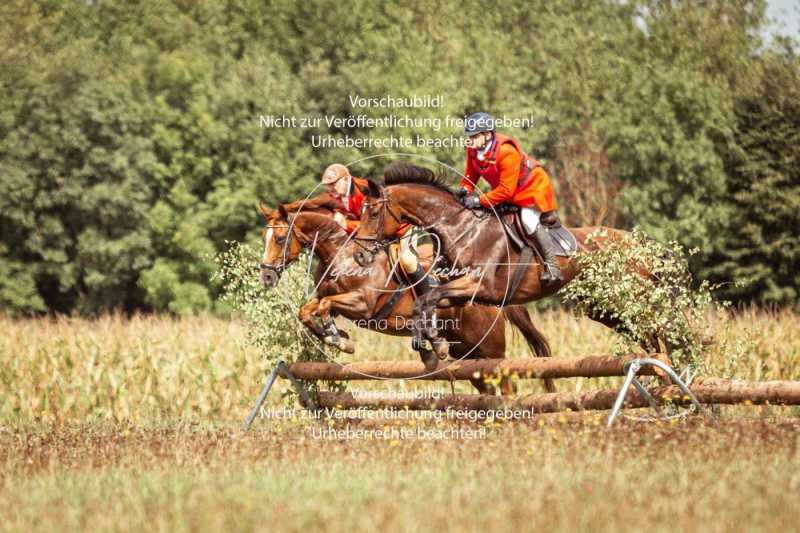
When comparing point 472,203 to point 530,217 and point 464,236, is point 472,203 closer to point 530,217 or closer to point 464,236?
point 464,236

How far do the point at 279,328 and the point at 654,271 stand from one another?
4.22m

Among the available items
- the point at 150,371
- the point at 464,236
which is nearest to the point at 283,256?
the point at 464,236

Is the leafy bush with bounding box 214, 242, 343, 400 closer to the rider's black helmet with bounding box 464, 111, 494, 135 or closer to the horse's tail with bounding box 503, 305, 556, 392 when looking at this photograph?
the horse's tail with bounding box 503, 305, 556, 392

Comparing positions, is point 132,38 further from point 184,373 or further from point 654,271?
point 654,271

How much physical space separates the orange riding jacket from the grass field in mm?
2359

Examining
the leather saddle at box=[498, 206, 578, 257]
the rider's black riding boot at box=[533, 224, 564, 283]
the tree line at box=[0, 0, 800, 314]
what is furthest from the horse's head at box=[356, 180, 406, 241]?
the tree line at box=[0, 0, 800, 314]

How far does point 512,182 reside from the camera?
12.3 m

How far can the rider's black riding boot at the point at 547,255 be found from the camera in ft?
41.1

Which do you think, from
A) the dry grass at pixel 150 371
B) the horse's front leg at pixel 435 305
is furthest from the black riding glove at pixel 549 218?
the dry grass at pixel 150 371

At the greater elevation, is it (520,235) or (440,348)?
(520,235)

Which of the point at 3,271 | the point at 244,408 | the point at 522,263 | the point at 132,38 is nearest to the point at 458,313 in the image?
the point at 522,263

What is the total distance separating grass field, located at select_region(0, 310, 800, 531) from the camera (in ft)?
23.6

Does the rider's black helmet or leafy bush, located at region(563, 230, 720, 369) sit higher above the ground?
the rider's black helmet

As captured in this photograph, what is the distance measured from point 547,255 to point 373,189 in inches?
78.0
